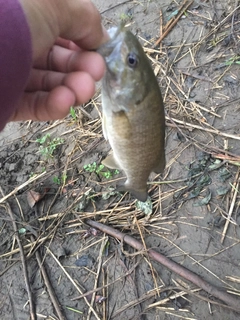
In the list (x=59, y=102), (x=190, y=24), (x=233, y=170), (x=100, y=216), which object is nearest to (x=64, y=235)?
(x=100, y=216)

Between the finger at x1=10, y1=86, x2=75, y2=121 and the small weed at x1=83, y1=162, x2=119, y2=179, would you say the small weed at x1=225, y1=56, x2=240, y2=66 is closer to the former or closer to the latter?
the small weed at x1=83, y1=162, x2=119, y2=179

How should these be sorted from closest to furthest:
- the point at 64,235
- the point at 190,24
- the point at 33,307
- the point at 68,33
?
the point at 68,33 → the point at 33,307 → the point at 64,235 → the point at 190,24

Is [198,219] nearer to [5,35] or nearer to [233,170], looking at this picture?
[233,170]

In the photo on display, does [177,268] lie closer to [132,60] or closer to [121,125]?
[121,125]

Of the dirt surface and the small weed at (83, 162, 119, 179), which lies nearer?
the dirt surface

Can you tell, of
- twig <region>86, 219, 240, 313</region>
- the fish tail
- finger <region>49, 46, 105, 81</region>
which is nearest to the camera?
finger <region>49, 46, 105, 81</region>

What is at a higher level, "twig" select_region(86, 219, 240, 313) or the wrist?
the wrist

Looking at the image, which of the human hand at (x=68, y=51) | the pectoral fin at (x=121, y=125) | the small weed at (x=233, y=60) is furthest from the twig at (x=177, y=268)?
the small weed at (x=233, y=60)

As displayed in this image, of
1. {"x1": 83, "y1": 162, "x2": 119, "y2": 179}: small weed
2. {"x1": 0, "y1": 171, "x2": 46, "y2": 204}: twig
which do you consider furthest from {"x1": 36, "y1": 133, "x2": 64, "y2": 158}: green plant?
{"x1": 83, "y1": 162, "x2": 119, "y2": 179}: small weed
